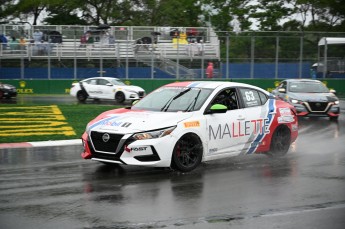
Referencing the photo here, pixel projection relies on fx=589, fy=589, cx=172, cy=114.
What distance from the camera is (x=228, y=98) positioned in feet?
34.4

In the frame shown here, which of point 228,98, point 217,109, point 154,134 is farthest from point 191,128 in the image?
point 228,98

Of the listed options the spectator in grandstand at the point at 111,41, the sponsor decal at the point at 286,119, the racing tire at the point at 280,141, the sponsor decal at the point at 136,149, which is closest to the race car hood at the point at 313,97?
the sponsor decal at the point at 286,119

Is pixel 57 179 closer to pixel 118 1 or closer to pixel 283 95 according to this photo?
pixel 283 95

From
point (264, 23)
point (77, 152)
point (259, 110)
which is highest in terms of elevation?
point (264, 23)

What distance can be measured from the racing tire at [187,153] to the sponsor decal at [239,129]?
36 cm

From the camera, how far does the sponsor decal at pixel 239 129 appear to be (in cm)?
988

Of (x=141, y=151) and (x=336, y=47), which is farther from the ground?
(x=336, y=47)

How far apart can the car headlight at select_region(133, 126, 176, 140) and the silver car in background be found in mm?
11293

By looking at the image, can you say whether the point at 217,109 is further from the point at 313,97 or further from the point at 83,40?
the point at 83,40

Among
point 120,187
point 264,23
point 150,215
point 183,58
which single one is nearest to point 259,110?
point 120,187

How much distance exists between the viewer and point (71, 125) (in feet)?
55.7

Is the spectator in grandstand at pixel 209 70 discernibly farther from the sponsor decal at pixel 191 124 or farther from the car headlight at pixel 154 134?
the car headlight at pixel 154 134

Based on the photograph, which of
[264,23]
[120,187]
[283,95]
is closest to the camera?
[120,187]

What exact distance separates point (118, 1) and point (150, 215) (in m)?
51.9
